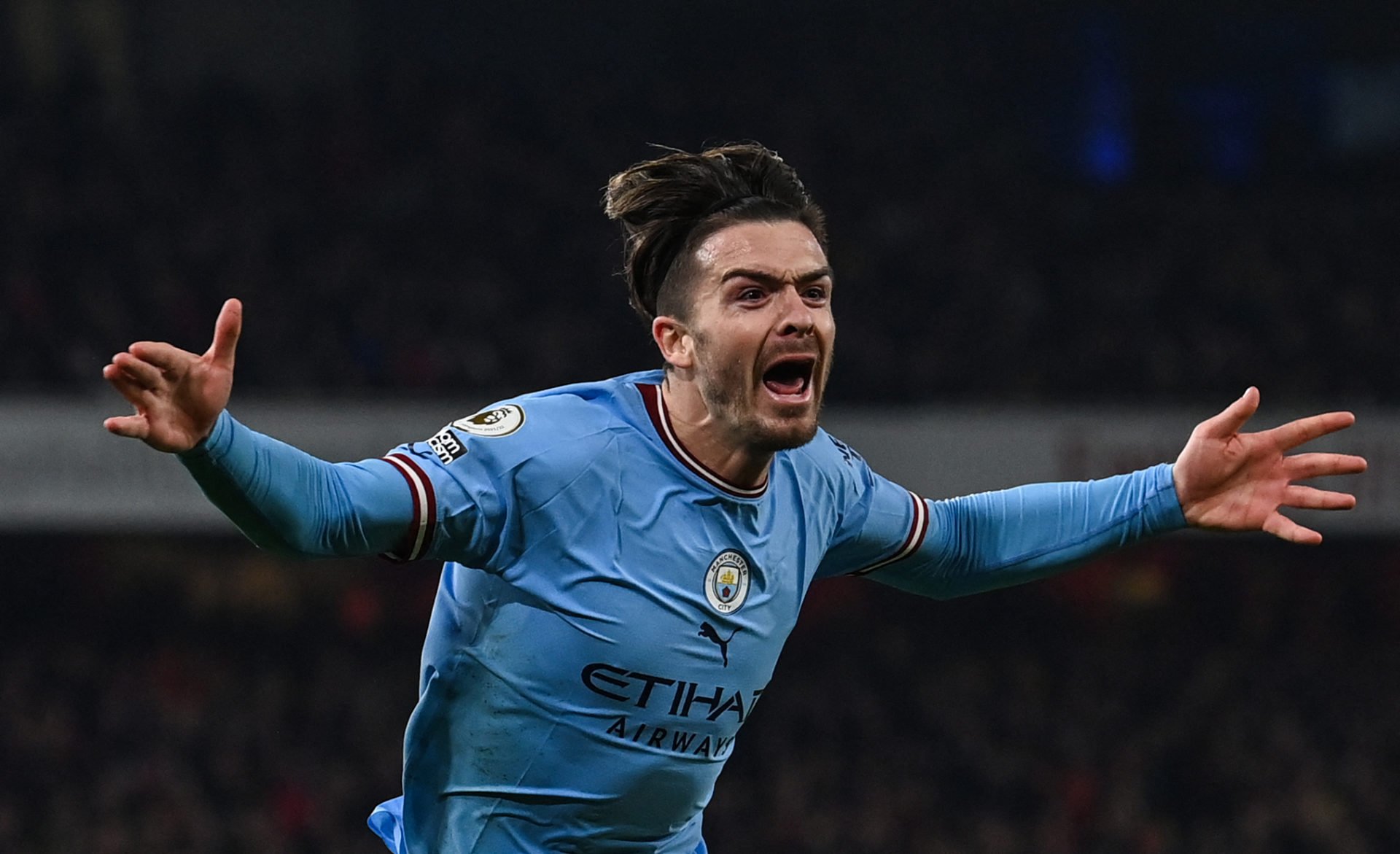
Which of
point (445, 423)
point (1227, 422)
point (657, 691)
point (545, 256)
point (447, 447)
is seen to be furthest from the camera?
point (545, 256)

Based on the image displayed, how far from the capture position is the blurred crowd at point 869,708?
1245 cm

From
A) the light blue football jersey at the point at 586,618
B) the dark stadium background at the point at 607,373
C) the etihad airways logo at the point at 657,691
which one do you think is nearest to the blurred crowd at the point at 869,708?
the dark stadium background at the point at 607,373

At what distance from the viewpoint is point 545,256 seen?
1439 centimetres

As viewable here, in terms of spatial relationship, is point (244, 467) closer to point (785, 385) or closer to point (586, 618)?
point (586, 618)

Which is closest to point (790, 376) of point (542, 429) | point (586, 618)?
point (542, 429)

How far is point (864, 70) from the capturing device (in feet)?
57.5

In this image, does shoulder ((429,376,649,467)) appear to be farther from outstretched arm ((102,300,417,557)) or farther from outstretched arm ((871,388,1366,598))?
outstretched arm ((871,388,1366,598))

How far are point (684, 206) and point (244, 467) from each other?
109cm

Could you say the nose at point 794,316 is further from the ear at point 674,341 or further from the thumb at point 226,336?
the thumb at point 226,336

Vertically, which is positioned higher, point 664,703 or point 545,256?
point 545,256

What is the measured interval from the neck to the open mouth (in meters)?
0.12

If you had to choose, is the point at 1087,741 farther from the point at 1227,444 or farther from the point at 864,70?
the point at 1227,444

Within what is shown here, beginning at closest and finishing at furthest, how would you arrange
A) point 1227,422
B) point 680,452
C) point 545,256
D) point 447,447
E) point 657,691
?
1. point 447,447
2. point 657,691
3. point 680,452
4. point 1227,422
5. point 545,256

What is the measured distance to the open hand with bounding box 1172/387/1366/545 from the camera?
3828 millimetres
